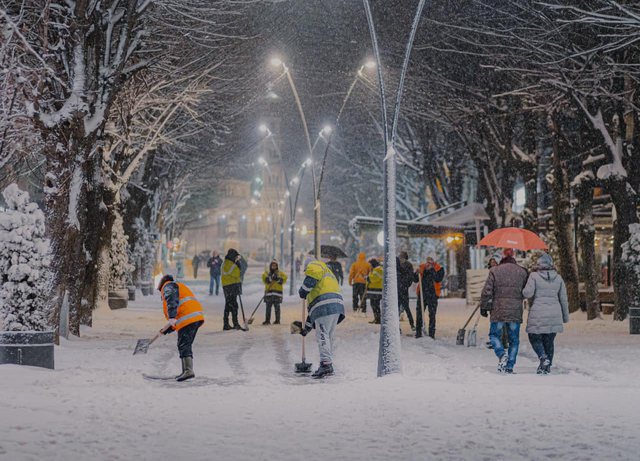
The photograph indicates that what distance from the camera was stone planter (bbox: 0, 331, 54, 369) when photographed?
12.6 m

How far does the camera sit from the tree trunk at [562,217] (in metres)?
25.0

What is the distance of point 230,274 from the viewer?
2077 cm

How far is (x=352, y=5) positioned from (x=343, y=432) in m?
27.7

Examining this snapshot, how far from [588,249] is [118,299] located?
14.2 metres

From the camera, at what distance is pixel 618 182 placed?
2230 centimetres

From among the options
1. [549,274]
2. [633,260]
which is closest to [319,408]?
[549,274]

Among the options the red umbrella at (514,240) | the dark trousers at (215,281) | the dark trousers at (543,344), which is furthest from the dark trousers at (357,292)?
the dark trousers at (543,344)

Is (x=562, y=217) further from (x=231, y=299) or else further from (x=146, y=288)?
(x=146, y=288)

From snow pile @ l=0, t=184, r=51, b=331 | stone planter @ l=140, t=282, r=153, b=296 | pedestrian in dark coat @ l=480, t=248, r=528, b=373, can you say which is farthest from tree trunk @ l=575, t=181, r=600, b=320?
stone planter @ l=140, t=282, r=153, b=296

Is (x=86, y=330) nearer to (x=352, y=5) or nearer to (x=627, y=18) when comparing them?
(x=627, y=18)

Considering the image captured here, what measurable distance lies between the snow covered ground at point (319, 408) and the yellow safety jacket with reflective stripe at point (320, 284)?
3.54 ft

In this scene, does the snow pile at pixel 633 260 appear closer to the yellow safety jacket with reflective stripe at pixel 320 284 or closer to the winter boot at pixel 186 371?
the yellow safety jacket with reflective stripe at pixel 320 284

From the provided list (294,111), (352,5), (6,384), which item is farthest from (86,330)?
(294,111)

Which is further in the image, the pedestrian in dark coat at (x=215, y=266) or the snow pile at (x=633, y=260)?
the pedestrian in dark coat at (x=215, y=266)
